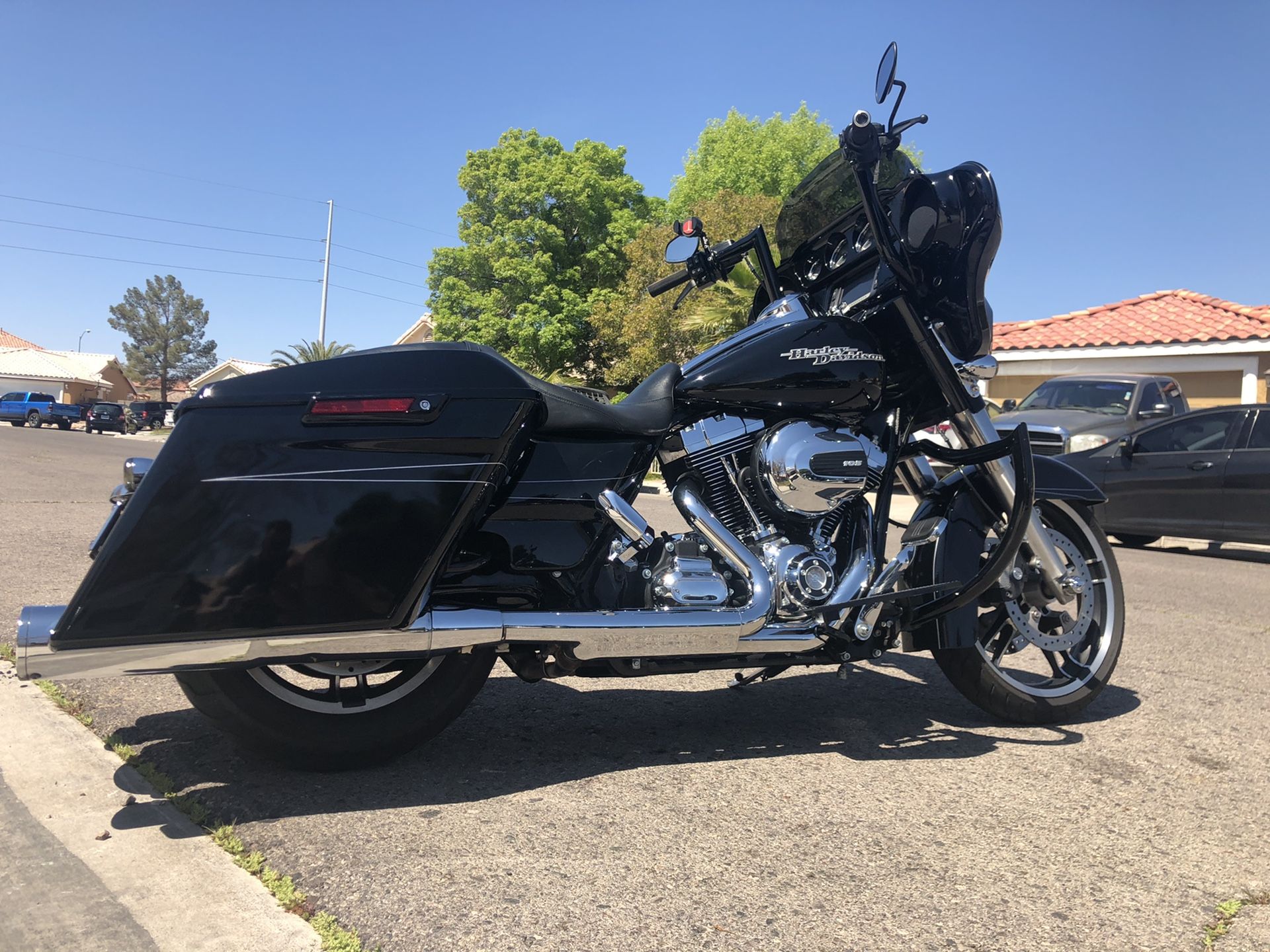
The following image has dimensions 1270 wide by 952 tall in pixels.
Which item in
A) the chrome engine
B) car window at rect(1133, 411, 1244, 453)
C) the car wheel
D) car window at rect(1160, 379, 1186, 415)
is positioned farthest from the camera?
car window at rect(1160, 379, 1186, 415)

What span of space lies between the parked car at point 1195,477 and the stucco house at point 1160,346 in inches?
381

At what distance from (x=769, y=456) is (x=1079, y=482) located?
1447 millimetres

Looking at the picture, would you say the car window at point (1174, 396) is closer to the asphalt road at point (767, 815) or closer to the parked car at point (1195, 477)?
the parked car at point (1195, 477)

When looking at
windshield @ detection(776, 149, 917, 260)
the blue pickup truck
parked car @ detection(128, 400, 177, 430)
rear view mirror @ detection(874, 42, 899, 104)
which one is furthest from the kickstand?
parked car @ detection(128, 400, 177, 430)

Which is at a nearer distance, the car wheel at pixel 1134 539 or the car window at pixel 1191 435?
the car window at pixel 1191 435

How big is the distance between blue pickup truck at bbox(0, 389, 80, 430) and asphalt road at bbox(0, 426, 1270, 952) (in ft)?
165

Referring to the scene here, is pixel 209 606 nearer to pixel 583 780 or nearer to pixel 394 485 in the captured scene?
pixel 394 485

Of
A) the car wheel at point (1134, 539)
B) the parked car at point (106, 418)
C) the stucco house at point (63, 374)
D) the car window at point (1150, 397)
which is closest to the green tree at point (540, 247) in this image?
the parked car at point (106, 418)

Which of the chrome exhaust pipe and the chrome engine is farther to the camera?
the chrome engine

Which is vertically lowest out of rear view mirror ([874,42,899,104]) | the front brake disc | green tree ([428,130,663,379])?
the front brake disc

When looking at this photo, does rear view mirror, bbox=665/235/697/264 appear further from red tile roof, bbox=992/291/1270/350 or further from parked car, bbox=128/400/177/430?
parked car, bbox=128/400/177/430

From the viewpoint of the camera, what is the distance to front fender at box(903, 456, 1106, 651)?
334 cm

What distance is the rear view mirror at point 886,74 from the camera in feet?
11.2

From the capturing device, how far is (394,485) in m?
2.59
